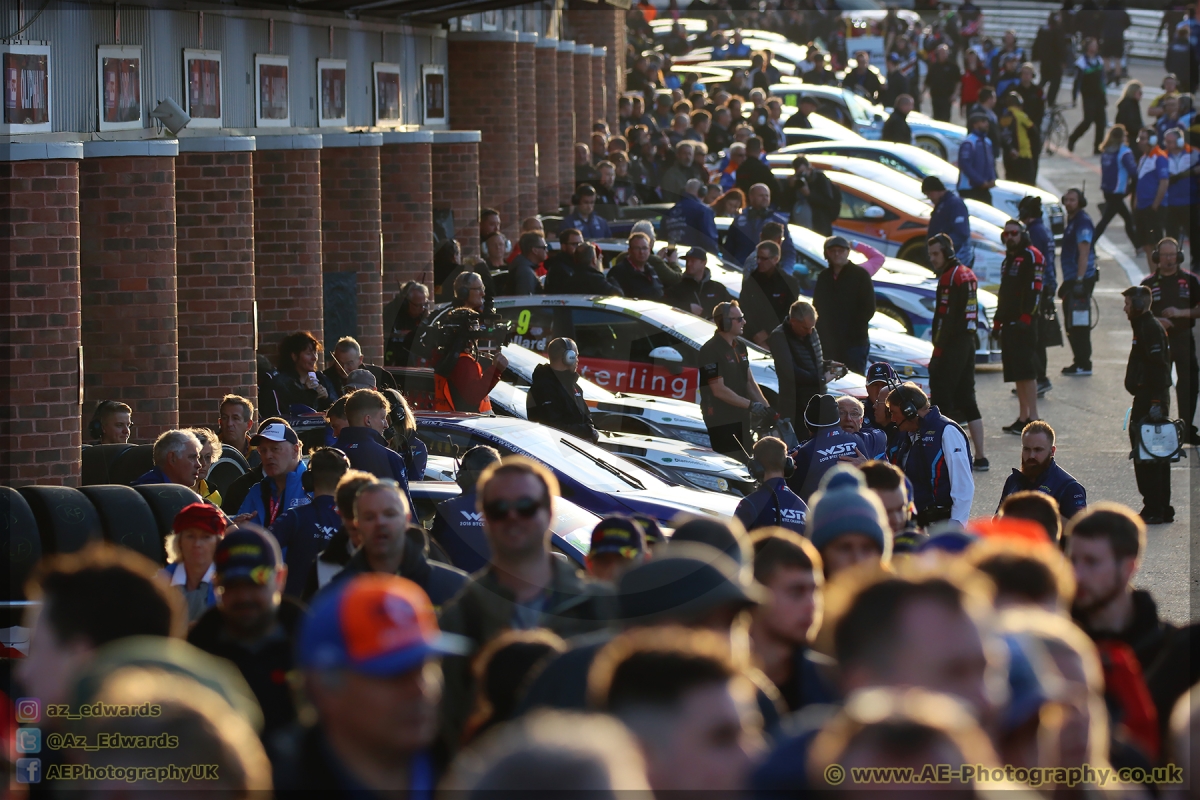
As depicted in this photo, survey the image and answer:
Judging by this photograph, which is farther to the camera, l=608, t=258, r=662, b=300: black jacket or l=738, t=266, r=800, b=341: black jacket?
l=608, t=258, r=662, b=300: black jacket

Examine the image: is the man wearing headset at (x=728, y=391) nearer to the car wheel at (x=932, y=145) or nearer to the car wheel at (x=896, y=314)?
the car wheel at (x=896, y=314)

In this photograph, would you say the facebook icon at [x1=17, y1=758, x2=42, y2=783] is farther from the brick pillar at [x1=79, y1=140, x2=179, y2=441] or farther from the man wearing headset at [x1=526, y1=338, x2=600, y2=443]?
the man wearing headset at [x1=526, y1=338, x2=600, y2=443]

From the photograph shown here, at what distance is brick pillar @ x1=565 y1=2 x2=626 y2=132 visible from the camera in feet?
104

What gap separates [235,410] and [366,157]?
5968 millimetres

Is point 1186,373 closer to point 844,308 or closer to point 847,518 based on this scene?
point 844,308

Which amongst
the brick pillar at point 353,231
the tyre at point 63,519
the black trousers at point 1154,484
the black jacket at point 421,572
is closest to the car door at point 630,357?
the brick pillar at point 353,231

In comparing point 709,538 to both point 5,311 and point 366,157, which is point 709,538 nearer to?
point 5,311

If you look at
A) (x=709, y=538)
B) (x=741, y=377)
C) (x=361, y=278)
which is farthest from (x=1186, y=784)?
(x=361, y=278)

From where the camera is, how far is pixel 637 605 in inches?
175

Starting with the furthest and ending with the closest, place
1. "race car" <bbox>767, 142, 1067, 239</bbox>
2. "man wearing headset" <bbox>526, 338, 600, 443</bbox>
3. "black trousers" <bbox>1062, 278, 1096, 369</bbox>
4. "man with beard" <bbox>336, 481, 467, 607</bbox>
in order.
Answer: "race car" <bbox>767, 142, 1067, 239</bbox>
"black trousers" <bbox>1062, 278, 1096, 369</bbox>
"man wearing headset" <bbox>526, 338, 600, 443</bbox>
"man with beard" <bbox>336, 481, 467, 607</bbox>

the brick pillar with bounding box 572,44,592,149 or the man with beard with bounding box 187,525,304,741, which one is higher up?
the brick pillar with bounding box 572,44,592,149

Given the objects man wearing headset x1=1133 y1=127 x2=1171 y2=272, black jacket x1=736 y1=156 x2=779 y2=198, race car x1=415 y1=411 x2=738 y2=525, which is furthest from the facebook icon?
man wearing headset x1=1133 y1=127 x2=1171 y2=272

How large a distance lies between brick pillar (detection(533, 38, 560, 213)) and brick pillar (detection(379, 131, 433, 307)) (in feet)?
23.2

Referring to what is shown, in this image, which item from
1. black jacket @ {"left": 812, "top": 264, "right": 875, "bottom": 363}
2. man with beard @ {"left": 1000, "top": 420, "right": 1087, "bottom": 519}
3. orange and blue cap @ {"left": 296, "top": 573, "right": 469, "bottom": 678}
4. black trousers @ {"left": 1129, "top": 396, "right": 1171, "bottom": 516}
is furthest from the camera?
black jacket @ {"left": 812, "top": 264, "right": 875, "bottom": 363}
